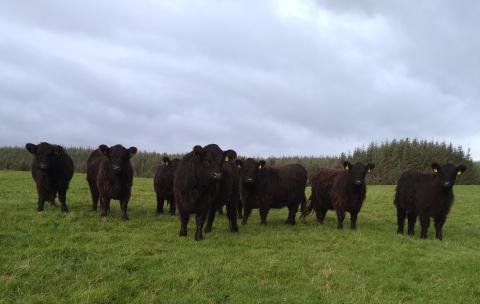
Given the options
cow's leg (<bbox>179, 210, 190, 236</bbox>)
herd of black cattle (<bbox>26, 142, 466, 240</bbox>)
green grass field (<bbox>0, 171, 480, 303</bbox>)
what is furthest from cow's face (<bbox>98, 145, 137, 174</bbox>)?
cow's leg (<bbox>179, 210, 190, 236</bbox>)

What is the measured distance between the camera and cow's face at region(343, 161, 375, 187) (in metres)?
14.5

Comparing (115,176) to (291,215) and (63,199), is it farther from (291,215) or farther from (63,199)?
(291,215)

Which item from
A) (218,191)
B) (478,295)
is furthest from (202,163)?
(478,295)

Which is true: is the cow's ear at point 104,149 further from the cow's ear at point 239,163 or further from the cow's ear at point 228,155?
the cow's ear at point 239,163

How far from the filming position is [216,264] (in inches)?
354

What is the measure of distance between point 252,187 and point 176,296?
8.19 metres

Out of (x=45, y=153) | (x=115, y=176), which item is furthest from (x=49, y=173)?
(x=115, y=176)

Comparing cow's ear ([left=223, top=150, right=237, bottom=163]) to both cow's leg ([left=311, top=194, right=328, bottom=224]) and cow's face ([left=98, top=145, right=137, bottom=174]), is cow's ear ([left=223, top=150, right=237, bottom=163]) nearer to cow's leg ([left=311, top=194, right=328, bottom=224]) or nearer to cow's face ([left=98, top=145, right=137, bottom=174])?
cow's face ([left=98, top=145, right=137, bottom=174])

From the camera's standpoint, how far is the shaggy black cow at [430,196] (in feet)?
45.3

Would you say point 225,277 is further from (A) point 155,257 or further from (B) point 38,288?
(B) point 38,288

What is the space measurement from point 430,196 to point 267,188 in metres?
4.87

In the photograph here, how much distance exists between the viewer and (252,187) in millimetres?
15414

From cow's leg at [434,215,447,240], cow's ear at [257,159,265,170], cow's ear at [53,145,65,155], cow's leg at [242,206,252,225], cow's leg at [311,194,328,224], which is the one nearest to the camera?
cow's leg at [434,215,447,240]

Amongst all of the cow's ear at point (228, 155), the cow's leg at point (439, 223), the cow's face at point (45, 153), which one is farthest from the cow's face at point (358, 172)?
the cow's face at point (45, 153)
